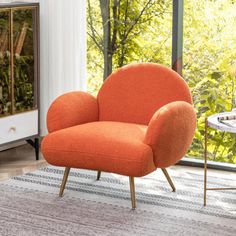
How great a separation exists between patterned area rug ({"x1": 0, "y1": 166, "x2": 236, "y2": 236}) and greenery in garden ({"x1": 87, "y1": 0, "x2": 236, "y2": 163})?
57cm

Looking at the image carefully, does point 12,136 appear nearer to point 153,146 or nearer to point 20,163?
point 20,163

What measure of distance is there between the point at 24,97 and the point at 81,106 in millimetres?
834

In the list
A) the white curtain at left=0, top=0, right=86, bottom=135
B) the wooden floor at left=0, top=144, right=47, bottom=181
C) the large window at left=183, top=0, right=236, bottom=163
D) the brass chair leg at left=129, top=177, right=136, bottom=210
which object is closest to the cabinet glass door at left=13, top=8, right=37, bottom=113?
the white curtain at left=0, top=0, right=86, bottom=135

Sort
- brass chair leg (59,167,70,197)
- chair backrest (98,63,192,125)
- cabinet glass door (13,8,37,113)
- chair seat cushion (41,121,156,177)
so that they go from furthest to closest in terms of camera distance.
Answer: cabinet glass door (13,8,37,113) < chair backrest (98,63,192,125) < brass chair leg (59,167,70,197) < chair seat cushion (41,121,156,177)

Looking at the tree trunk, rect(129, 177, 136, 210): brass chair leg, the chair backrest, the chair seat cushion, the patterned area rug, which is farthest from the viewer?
the tree trunk

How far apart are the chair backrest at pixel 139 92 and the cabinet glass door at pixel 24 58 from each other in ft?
2.54

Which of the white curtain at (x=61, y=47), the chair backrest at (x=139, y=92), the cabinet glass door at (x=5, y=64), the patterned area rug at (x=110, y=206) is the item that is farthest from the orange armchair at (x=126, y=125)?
the white curtain at (x=61, y=47)

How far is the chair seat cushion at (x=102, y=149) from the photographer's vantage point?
12.8ft

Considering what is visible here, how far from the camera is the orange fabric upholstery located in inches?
155

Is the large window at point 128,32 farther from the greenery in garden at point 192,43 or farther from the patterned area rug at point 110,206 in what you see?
the patterned area rug at point 110,206

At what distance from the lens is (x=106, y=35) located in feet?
17.9

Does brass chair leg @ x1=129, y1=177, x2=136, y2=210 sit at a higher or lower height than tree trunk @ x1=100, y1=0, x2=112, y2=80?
lower

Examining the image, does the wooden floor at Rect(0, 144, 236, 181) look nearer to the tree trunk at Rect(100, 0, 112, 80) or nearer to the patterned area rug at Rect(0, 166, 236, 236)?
the patterned area rug at Rect(0, 166, 236, 236)

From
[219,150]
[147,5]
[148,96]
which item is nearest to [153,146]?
[148,96]
